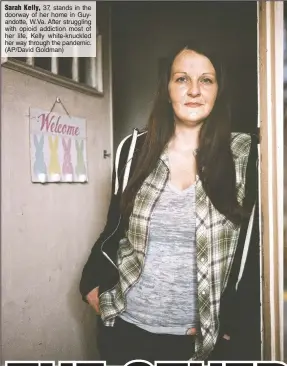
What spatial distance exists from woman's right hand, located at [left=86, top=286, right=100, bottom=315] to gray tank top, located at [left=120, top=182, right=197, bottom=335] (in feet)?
0.66

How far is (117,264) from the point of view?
4.93 feet

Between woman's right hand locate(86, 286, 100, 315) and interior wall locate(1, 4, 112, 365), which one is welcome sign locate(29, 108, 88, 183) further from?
woman's right hand locate(86, 286, 100, 315)

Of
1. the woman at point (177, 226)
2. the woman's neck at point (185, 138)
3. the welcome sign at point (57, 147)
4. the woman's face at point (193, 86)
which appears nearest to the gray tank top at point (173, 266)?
the woman at point (177, 226)

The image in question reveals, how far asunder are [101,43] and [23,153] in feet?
1.59

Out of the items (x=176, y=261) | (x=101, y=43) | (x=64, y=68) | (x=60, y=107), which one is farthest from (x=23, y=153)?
(x=176, y=261)

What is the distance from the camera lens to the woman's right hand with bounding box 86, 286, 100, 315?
153 cm

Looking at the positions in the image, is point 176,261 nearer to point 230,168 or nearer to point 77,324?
point 230,168

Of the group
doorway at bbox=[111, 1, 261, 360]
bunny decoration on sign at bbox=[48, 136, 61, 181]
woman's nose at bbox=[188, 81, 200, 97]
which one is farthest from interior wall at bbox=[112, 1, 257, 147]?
bunny decoration on sign at bbox=[48, 136, 61, 181]

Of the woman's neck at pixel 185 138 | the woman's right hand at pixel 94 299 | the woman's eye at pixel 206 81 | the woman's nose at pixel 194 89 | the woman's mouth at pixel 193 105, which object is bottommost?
the woman's right hand at pixel 94 299

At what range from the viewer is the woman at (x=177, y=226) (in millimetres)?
1406

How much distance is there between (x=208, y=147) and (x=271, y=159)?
21 cm

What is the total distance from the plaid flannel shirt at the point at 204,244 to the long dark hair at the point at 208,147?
0.02m

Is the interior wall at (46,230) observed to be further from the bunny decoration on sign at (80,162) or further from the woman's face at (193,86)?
the woman's face at (193,86)

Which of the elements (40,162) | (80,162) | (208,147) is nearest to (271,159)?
(208,147)
